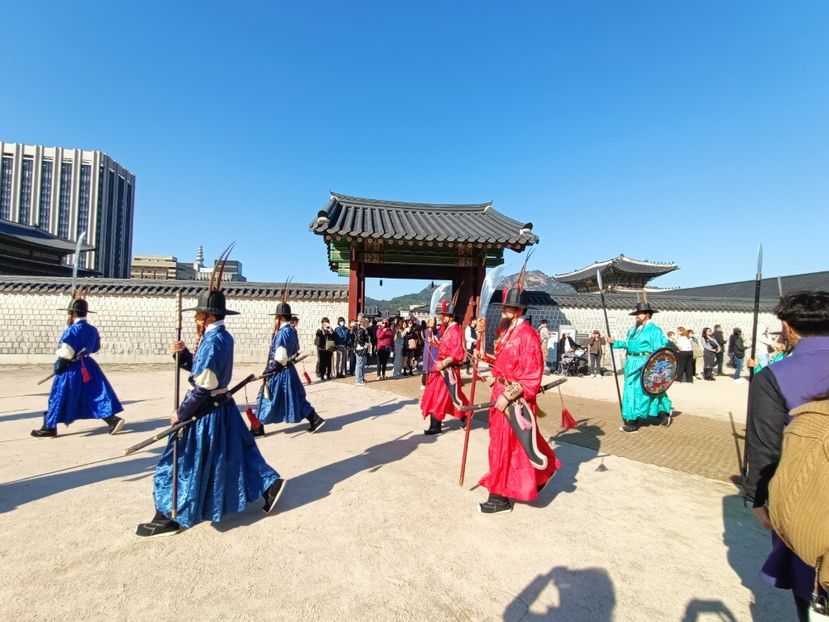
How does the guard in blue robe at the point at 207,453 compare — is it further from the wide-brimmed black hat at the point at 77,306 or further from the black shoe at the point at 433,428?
the wide-brimmed black hat at the point at 77,306

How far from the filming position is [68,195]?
174 ft

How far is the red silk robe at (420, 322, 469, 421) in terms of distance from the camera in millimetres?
5844

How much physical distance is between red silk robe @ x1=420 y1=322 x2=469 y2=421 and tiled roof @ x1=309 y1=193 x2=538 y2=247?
20.9ft

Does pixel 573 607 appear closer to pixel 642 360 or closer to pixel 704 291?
pixel 642 360

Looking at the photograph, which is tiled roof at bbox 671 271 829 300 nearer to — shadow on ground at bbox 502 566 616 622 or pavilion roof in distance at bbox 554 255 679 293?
pavilion roof in distance at bbox 554 255 679 293

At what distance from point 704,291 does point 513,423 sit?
1102 inches

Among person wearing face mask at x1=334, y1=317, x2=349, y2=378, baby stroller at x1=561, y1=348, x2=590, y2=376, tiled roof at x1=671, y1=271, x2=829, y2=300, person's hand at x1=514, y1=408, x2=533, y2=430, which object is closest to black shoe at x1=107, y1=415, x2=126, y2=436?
Result: person's hand at x1=514, y1=408, x2=533, y2=430

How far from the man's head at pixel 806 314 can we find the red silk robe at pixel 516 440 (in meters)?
1.70

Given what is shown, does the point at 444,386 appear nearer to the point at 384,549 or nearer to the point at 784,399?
the point at 384,549

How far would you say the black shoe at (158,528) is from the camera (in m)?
2.87

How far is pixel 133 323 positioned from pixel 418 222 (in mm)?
9735

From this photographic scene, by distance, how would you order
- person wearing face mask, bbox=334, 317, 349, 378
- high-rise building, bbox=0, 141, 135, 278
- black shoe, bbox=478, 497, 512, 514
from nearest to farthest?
black shoe, bbox=478, 497, 512, 514 → person wearing face mask, bbox=334, 317, 349, 378 → high-rise building, bbox=0, 141, 135, 278

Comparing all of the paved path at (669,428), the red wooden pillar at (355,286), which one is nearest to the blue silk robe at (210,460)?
the paved path at (669,428)

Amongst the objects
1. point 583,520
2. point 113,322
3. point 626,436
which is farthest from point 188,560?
point 113,322
